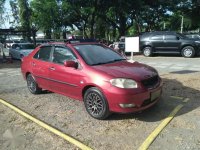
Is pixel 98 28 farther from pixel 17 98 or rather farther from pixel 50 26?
pixel 17 98

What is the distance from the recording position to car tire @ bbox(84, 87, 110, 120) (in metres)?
5.05

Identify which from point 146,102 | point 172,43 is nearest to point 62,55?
point 146,102

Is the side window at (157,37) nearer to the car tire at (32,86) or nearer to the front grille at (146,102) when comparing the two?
the car tire at (32,86)

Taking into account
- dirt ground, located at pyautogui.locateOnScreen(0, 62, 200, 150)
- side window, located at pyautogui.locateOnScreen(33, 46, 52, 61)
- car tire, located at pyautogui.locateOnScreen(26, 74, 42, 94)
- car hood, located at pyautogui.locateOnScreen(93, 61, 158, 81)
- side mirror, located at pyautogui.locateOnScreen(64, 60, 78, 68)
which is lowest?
dirt ground, located at pyautogui.locateOnScreen(0, 62, 200, 150)

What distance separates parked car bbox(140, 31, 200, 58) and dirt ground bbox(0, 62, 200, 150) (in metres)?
10.2

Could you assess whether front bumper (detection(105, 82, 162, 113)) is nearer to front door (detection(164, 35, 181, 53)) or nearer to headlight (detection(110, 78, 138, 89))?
headlight (detection(110, 78, 138, 89))

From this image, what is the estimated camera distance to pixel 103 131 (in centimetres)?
473

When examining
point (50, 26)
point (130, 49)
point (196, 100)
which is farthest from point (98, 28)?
point (196, 100)

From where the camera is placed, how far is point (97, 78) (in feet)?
16.7

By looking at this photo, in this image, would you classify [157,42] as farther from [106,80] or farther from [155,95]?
[106,80]

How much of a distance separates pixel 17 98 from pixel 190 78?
19.0 feet

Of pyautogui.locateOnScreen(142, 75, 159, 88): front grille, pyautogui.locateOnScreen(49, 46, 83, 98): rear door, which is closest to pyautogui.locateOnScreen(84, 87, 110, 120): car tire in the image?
pyautogui.locateOnScreen(49, 46, 83, 98): rear door

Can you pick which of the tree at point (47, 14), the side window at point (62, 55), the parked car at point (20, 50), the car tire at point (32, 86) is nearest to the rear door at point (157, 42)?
the parked car at point (20, 50)

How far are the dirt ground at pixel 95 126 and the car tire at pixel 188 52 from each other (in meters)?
10.1
